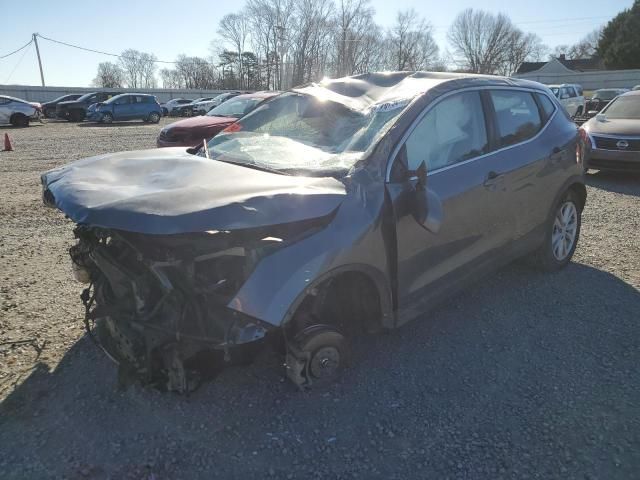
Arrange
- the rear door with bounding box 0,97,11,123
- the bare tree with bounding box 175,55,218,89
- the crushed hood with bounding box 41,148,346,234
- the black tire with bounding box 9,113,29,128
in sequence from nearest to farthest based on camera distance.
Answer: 1. the crushed hood with bounding box 41,148,346,234
2. the rear door with bounding box 0,97,11,123
3. the black tire with bounding box 9,113,29,128
4. the bare tree with bounding box 175,55,218,89

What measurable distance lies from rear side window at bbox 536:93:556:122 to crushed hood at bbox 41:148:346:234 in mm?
2650

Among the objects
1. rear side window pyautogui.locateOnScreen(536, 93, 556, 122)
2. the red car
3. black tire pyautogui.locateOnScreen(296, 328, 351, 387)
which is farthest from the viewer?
the red car

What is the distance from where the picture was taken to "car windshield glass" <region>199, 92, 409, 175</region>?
123 inches

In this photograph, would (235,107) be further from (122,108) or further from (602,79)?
(602,79)

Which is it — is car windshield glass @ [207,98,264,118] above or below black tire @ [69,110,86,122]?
above

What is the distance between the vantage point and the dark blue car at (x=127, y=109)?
27453 millimetres

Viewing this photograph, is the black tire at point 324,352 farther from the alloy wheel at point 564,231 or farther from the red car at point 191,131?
the red car at point 191,131

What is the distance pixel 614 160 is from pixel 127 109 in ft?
84.4

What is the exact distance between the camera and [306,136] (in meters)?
3.50

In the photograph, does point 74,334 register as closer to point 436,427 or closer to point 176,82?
point 436,427

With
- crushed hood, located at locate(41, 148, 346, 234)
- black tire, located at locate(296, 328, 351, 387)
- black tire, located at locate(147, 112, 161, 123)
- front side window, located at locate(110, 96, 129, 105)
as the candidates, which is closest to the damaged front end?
crushed hood, located at locate(41, 148, 346, 234)

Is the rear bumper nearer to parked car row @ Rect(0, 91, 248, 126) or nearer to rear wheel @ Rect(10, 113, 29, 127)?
parked car row @ Rect(0, 91, 248, 126)

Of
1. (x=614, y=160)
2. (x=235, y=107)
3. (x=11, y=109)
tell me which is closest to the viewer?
(x=614, y=160)

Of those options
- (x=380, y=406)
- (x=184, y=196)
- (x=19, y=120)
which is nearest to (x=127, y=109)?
(x=19, y=120)
